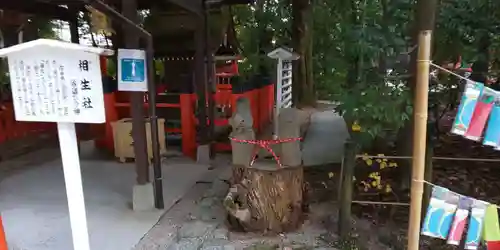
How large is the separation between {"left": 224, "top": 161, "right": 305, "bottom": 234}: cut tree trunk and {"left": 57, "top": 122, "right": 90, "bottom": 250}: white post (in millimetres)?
1451

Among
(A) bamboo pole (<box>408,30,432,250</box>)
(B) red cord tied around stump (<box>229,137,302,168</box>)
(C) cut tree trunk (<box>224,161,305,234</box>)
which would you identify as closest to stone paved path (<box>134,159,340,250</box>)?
(C) cut tree trunk (<box>224,161,305,234</box>)

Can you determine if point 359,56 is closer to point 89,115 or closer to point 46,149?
point 89,115

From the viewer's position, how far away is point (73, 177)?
10.6 ft

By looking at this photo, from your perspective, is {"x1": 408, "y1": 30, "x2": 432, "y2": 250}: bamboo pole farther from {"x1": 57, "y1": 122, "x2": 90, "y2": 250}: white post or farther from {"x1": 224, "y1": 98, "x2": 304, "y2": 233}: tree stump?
{"x1": 57, "y1": 122, "x2": 90, "y2": 250}: white post

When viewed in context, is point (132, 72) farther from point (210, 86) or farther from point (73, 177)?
point (210, 86)

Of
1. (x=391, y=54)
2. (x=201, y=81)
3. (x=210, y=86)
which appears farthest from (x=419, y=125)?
(x=210, y=86)

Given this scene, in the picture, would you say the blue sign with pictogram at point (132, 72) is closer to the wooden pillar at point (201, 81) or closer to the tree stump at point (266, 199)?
the tree stump at point (266, 199)

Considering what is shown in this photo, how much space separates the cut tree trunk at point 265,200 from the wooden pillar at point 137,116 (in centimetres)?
116

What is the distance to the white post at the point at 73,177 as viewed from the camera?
320 centimetres

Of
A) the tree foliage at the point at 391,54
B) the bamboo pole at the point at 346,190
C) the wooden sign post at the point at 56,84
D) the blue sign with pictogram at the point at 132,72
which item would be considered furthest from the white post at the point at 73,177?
the bamboo pole at the point at 346,190

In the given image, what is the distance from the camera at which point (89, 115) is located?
3.14 meters

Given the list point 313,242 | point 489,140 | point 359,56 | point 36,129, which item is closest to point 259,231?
point 313,242

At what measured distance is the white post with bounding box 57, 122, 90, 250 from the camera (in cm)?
320

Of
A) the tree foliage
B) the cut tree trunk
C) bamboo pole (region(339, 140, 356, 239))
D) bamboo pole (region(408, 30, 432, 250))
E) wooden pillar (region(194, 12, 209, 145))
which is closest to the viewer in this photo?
bamboo pole (region(408, 30, 432, 250))
